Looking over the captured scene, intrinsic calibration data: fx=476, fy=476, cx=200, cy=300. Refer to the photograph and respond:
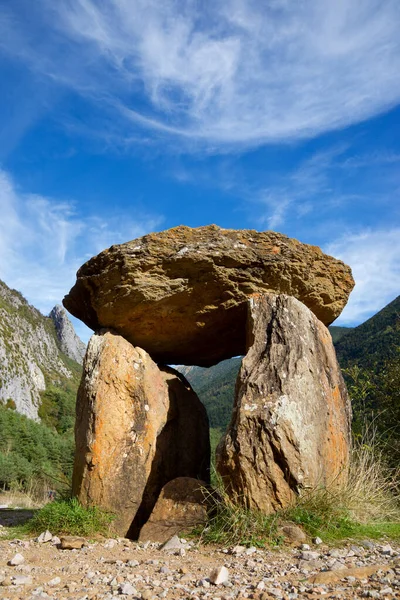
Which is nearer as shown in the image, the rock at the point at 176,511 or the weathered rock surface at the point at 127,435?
the rock at the point at 176,511

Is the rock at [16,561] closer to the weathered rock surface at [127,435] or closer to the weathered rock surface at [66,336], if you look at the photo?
the weathered rock surface at [127,435]

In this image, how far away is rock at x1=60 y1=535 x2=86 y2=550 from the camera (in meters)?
5.94

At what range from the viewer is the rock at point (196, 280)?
8.03 metres

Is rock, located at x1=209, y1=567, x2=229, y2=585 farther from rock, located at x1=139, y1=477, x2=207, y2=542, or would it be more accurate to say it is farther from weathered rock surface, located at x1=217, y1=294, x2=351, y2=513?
rock, located at x1=139, y1=477, x2=207, y2=542

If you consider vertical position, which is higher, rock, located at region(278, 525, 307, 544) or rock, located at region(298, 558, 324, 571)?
rock, located at region(278, 525, 307, 544)

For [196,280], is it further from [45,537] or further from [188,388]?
[45,537]

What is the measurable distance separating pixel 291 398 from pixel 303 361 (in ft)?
2.57

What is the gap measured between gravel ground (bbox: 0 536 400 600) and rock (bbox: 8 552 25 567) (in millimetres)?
10

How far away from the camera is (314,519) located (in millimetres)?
5656

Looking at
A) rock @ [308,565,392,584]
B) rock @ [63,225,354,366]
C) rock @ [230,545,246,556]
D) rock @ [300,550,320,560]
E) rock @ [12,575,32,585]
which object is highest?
rock @ [63,225,354,366]

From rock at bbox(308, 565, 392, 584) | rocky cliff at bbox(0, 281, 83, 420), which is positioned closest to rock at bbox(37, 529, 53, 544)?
rock at bbox(308, 565, 392, 584)

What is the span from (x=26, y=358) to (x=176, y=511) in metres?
77.4

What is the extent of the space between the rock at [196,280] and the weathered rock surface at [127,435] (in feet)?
2.25

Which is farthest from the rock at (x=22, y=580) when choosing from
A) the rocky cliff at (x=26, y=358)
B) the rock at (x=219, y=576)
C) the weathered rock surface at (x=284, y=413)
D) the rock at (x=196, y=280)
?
the rocky cliff at (x=26, y=358)
